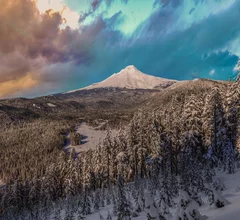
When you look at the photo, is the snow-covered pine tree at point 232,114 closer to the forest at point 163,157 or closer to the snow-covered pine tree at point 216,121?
the forest at point 163,157

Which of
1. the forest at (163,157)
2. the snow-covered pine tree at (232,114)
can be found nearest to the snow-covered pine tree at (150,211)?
the forest at (163,157)

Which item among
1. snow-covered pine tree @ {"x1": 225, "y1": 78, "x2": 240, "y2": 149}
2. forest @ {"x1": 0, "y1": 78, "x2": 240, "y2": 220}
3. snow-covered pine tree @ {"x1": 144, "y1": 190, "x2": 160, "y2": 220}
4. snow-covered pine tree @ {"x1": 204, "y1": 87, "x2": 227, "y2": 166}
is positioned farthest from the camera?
snow-covered pine tree @ {"x1": 204, "y1": 87, "x2": 227, "y2": 166}

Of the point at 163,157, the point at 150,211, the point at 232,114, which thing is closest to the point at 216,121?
the point at 232,114

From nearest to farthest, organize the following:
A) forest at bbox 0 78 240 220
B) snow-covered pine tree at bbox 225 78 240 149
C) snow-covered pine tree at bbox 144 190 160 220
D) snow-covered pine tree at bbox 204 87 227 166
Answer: snow-covered pine tree at bbox 144 190 160 220 → forest at bbox 0 78 240 220 → snow-covered pine tree at bbox 225 78 240 149 → snow-covered pine tree at bbox 204 87 227 166

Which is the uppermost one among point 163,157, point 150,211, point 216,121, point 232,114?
point 232,114

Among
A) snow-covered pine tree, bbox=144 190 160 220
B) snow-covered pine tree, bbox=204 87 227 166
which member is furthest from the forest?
snow-covered pine tree, bbox=144 190 160 220

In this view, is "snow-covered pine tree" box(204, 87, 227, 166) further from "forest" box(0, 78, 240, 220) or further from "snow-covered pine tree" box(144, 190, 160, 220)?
"snow-covered pine tree" box(144, 190, 160, 220)

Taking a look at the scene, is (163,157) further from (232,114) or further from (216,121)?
(232,114)

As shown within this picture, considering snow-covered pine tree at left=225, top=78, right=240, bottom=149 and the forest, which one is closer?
the forest

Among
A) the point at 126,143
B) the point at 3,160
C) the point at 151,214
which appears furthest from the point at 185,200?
the point at 3,160

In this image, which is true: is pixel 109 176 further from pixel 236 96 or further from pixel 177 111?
pixel 236 96

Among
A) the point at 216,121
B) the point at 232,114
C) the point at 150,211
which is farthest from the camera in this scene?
the point at 216,121
